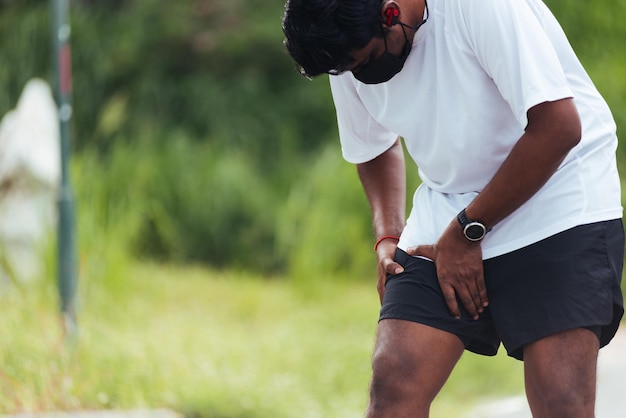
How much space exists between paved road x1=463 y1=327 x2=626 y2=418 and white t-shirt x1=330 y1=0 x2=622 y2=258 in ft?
10.9

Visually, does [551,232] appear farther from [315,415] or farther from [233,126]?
[233,126]

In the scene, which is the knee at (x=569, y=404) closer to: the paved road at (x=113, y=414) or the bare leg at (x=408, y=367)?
the bare leg at (x=408, y=367)

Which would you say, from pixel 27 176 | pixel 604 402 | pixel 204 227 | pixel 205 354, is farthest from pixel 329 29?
pixel 204 227

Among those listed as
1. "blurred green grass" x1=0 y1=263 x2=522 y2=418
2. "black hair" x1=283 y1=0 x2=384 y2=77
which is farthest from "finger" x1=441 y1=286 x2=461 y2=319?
"blurred green grass" x1=0 y1=263 x2=522 y2=418

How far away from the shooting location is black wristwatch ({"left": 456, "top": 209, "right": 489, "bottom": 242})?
9.24ft

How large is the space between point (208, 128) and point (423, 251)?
10.8 metres

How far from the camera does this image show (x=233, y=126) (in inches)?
535

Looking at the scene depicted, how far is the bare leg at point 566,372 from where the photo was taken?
2.75 m

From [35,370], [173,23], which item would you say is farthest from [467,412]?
[173,23]

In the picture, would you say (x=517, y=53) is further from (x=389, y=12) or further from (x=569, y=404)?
(x=569, y=404)

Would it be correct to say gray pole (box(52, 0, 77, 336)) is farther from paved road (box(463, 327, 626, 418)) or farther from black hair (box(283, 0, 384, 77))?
black hair (box(283, 0, 384, 77))

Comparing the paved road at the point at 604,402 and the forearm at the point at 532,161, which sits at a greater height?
the forearm at the point at 532,161

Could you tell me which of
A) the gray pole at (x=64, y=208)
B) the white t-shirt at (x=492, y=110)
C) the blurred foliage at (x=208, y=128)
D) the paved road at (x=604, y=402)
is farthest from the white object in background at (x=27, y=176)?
the white t-shirt at (x=492, y=110)

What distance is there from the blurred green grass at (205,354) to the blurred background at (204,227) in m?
0.01
